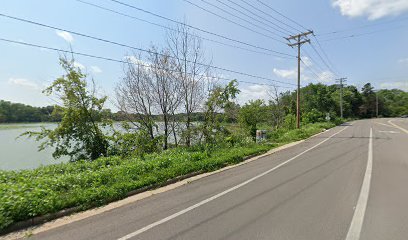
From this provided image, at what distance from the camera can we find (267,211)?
492cm

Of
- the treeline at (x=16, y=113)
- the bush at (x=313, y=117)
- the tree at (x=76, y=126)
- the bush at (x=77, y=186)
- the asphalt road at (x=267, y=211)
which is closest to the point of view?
the asphalt road at (x=267, y=211)

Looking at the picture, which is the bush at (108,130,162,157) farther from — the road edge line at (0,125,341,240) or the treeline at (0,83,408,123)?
the road edge line at (0,125,341,240)

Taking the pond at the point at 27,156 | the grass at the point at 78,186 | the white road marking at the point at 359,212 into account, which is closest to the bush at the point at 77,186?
the grass at the point at 78,186

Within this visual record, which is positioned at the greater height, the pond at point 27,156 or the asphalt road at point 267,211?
the asphalt road at point 267,211

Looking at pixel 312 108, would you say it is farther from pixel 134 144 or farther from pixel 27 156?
pixel 27 156

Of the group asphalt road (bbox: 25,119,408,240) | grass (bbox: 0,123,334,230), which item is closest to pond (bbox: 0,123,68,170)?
grass (bbox: 0,123,334,230)

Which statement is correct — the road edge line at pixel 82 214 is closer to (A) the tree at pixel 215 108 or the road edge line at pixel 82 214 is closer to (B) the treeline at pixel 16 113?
(A) the tree at pixel 215 108

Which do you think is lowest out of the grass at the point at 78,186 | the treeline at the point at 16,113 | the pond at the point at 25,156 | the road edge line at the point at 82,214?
the pond at the point at 25,156

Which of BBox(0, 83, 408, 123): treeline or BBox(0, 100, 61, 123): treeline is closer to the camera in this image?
BBox(0, 83, 408, 123): treeline

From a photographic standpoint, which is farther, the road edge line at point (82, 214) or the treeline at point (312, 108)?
the treeline at point (312, 108)

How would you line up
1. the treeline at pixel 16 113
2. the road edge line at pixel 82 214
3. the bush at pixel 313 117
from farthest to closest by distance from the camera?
the bush at pixel 313 117 → the treeline at pixel 16 113 → the road edge line at pixel 82 214

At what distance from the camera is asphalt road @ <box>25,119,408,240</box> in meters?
4.03

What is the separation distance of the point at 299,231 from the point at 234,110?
17038 millimetres

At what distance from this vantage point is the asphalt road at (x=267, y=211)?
403 centimetres
